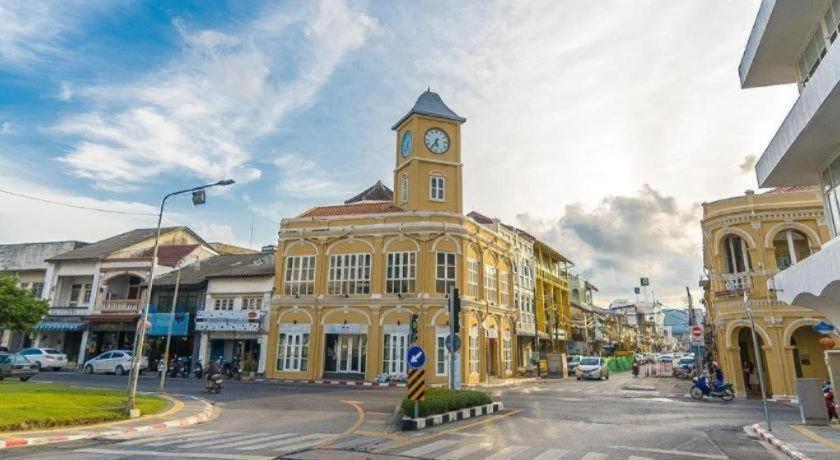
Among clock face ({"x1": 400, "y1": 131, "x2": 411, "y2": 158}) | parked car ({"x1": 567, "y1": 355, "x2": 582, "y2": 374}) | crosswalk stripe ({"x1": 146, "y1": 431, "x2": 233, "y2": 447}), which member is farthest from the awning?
parked car ({"x1": 567, "y1": 355, "x2": 582, "y2": 374})

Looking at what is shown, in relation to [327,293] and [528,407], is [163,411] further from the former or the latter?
[327,293]

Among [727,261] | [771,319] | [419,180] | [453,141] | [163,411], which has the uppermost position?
[453,141]

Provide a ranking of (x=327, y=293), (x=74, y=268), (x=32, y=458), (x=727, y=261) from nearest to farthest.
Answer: (x=32, y=458), (x=727, y=261), (x=327, y=293), (x=74, y=268)

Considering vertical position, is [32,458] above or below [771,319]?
below

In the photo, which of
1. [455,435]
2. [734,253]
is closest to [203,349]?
[455,435]

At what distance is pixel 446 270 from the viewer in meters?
30.4

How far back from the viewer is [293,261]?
33375 mm

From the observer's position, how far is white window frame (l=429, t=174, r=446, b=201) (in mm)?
33062

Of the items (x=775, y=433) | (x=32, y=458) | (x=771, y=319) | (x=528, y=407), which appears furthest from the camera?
(x=771, y=319)

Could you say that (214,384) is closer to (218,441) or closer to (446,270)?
(218,441)

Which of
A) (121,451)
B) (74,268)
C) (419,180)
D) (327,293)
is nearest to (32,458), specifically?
(121,451)

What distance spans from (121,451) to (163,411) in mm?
6756

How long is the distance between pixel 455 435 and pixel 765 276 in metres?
19.8

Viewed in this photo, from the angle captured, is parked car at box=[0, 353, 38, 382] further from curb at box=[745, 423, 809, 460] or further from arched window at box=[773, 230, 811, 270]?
arched window at box=[773, 230, 811, 270]
